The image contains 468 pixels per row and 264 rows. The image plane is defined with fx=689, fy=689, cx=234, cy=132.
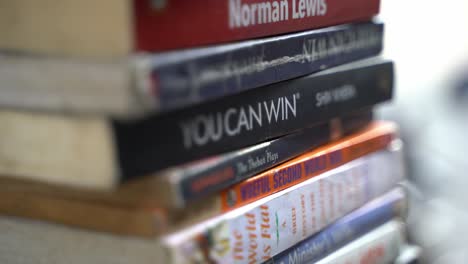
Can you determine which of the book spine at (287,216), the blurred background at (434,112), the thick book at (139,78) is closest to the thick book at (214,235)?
the book spine at (287,216)

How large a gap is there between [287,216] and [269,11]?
0.20 metres

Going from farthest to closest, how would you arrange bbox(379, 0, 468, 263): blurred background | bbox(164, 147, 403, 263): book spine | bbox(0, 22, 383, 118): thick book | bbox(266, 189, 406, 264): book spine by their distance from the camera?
bbox(379, 0, 468, 263): blurred background
bbox(266, 189, 406, 264): book spine
bbox(164, 147, 403, 263): book spine
bbox(0, 22, 383, 118): thick book

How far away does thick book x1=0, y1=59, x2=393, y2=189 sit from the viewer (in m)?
0.50

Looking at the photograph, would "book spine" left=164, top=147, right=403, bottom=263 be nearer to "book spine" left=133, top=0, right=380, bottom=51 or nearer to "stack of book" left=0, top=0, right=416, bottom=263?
"stack of book" left=0, top=0, right=416, bottom=263

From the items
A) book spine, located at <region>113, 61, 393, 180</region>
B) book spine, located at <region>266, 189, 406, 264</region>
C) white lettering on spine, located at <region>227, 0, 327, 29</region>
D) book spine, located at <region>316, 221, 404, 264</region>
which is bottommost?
book spine, located at <region>316, 221, 404, 264</region>

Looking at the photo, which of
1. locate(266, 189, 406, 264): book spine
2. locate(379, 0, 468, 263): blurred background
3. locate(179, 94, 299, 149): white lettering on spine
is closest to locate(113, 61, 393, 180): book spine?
locate(179, 94, 299, 149): white lettering on spine

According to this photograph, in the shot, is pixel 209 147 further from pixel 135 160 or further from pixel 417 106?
pixel 417 106

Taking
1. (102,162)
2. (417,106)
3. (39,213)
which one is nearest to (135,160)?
(102,162)

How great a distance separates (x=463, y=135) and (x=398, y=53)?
362 mm

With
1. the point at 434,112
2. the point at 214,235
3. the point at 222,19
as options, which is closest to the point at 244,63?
the point at 222,19

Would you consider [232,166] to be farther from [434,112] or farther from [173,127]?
[434,112]

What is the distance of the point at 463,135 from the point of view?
2334mm

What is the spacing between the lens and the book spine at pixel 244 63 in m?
0.47

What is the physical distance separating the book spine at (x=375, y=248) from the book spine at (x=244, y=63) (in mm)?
212
